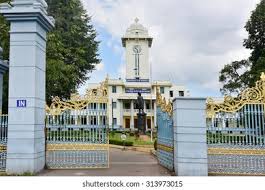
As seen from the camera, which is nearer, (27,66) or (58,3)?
(27,66)

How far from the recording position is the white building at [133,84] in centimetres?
4534

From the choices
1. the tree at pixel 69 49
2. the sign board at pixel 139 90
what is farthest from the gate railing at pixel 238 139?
the sign board at pixel 139 90

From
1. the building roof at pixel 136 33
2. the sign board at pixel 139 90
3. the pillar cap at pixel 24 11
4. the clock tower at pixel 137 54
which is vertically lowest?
the pillar cap at pixel 24 11

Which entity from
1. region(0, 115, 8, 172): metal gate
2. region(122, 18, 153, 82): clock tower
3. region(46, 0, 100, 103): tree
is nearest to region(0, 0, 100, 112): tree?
region(46, 0, 100, 103): tree

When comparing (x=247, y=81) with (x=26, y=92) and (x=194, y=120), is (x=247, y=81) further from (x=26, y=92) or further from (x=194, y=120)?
(x=26, y=92)

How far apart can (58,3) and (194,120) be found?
47.9 ft

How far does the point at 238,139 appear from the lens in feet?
26.5

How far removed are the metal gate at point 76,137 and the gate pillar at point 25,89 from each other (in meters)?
0.45

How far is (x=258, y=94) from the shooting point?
320 inches

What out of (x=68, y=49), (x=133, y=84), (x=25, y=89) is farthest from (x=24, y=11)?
(x=133, y=84)

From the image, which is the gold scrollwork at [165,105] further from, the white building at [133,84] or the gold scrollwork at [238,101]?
the white building at [133,84]

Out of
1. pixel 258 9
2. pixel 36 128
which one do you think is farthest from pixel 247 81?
pixel 36 128

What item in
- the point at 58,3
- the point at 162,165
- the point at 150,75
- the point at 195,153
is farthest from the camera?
the point at 150,75

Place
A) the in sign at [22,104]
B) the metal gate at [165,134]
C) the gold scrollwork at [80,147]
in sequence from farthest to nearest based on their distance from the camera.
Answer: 1. the gold scrollwork at [80,147]
2. the metal gate at [165,134]
3. the in sign at [22,104]
